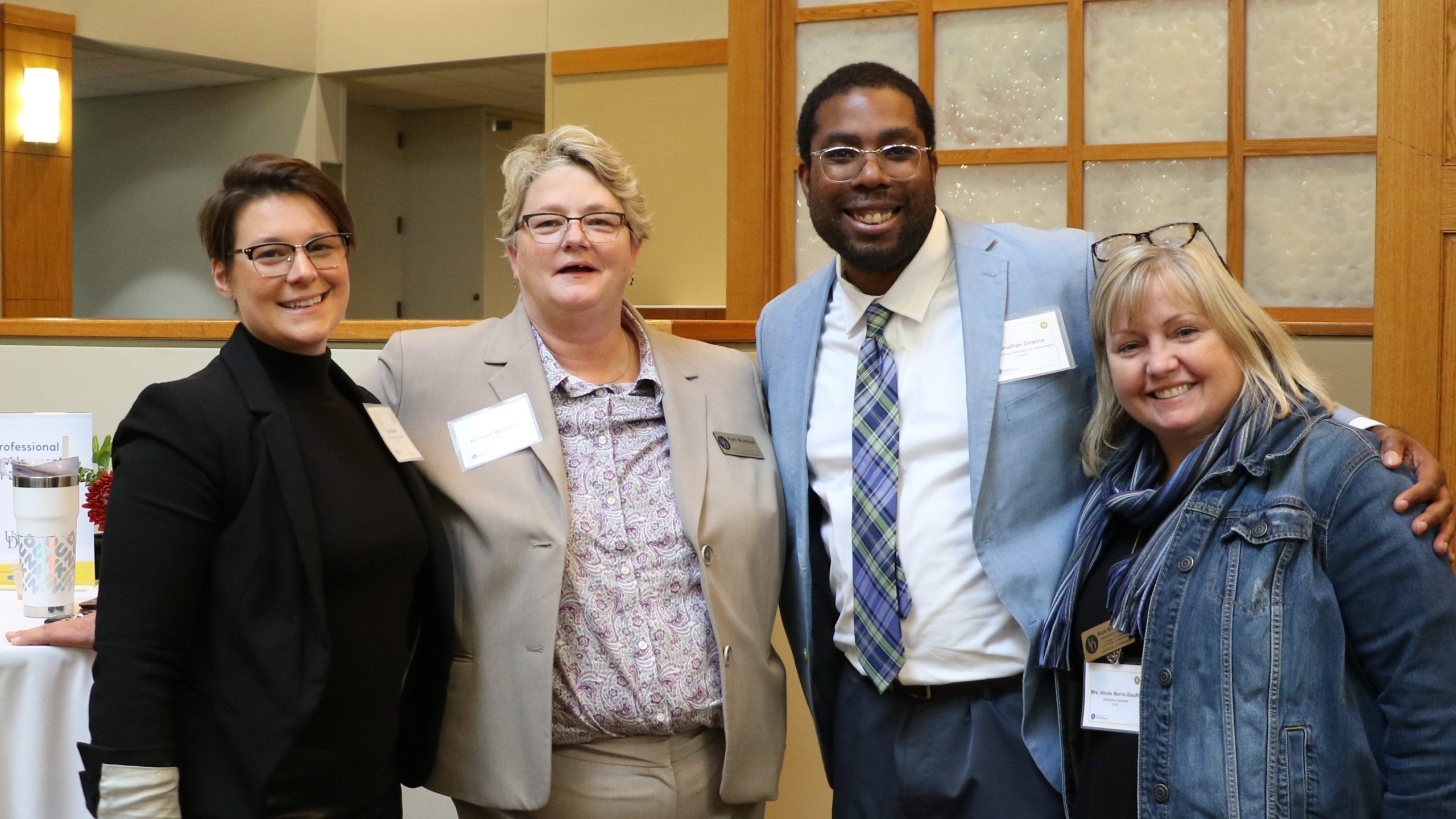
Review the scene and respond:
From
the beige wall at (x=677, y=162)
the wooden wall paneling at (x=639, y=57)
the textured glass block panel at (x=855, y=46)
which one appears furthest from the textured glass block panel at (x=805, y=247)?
the wooden wall paneling at (x=639, y=57)

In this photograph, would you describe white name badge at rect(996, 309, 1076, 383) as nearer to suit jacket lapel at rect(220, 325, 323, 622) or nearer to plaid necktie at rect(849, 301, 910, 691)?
plaid necktie at rect(849, 301, 910, 691)

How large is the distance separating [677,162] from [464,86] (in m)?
2.86

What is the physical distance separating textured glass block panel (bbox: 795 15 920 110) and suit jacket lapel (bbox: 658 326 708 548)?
179cm

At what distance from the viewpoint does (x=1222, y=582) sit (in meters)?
1.56

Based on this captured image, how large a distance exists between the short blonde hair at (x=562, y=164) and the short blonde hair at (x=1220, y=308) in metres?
0.81

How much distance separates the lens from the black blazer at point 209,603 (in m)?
1.49

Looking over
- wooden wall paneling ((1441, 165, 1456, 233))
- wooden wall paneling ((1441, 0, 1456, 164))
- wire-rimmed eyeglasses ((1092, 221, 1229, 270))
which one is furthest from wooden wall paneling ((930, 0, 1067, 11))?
wire-rimmed eyeglasses ((1092, 221, 1229, 270))

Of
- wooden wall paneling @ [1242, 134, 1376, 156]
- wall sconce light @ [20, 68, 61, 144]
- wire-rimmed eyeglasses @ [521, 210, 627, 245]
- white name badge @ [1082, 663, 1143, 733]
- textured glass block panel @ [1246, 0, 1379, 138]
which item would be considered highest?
wall sconce light @ [20, 68, 61, 144]

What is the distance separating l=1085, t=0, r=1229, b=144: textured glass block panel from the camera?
344 cm

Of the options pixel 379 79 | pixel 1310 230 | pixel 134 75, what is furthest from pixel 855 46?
pixel 134 75

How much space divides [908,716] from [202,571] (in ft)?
3.56

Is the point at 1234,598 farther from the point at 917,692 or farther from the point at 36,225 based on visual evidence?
the point at 36,225

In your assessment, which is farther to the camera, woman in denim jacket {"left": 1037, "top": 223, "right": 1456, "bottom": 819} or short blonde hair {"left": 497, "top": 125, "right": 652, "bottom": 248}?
short blonde hair {"left": 497, "top": 125, "right": 652, "bottom": 248}

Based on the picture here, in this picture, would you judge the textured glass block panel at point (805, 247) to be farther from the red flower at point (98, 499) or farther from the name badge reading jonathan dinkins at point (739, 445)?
the red flower at point (98, 499)
